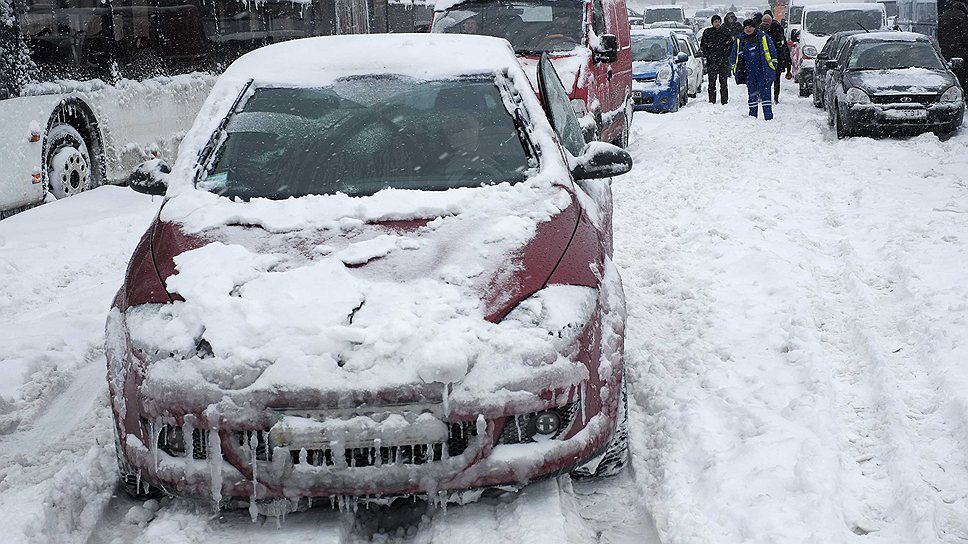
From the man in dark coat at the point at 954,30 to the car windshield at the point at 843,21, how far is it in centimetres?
491

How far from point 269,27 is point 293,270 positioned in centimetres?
1161

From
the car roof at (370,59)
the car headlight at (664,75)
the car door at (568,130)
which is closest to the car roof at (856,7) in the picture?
the car headlight at (664,75)

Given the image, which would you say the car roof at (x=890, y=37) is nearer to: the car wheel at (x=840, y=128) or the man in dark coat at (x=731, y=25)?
the car wheel at (x=840, y=128)

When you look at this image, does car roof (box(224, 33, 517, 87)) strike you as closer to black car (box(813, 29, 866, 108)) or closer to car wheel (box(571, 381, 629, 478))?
car wheel (box(571, 381, 629, 478))

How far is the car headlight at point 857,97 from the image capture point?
15117 mm

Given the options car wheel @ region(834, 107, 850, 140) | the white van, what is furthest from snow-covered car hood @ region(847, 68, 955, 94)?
the white van

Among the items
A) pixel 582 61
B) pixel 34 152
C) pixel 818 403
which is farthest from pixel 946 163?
pixel 34 152

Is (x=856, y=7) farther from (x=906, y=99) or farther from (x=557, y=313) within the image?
(x=557, y=313)

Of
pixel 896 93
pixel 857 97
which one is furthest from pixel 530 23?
pixel 896 93

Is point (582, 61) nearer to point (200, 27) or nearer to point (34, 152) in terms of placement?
point (200, 27)

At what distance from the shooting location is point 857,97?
15.2 metres

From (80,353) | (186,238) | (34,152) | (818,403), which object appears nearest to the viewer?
(186,238)

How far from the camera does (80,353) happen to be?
5688 mm

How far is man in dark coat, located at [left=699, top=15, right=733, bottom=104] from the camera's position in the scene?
Result: 21.6 metres
